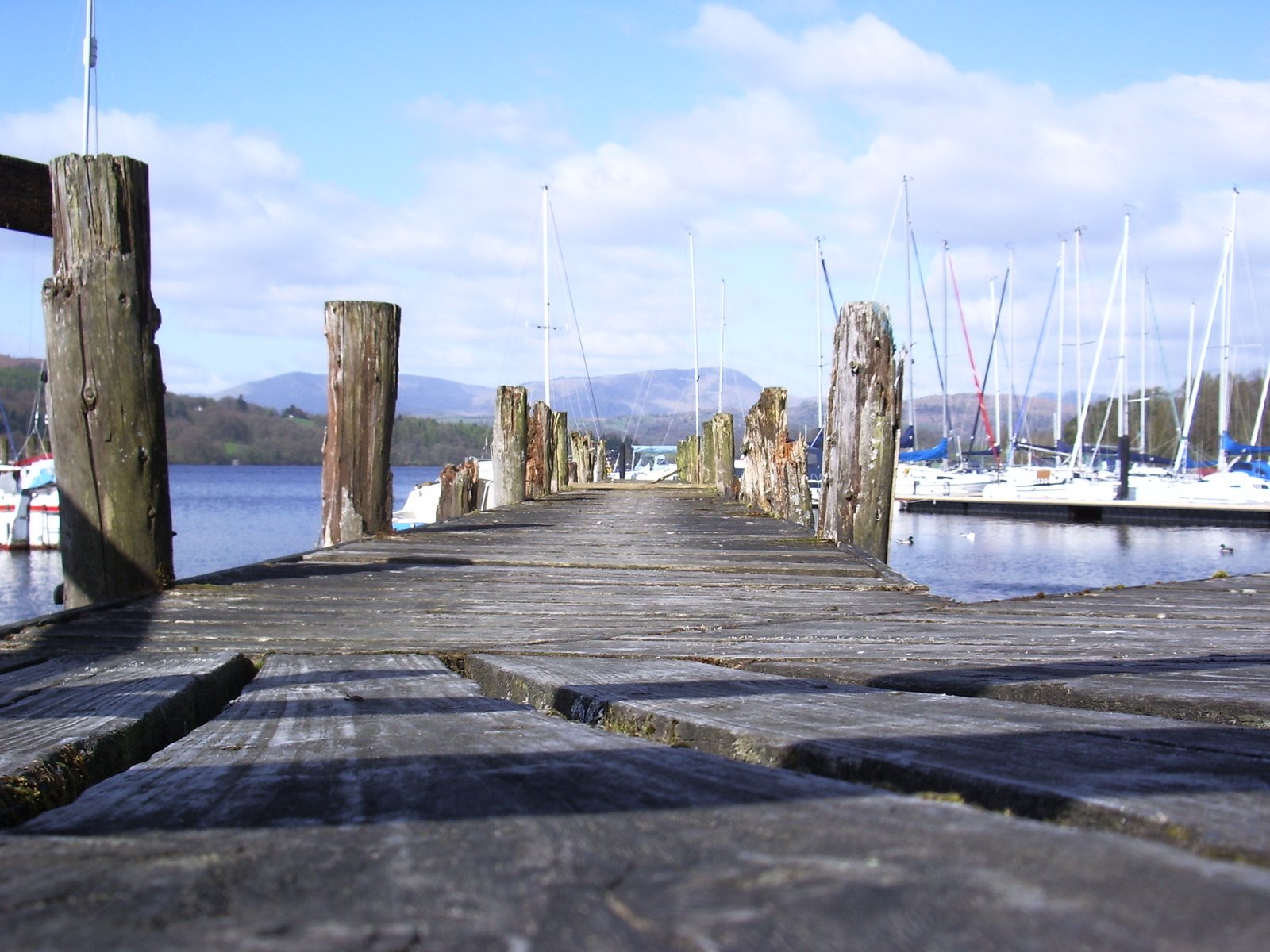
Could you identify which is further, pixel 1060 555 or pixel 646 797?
pixel 1060 555

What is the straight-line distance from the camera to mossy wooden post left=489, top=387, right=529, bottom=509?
1462 centimetres

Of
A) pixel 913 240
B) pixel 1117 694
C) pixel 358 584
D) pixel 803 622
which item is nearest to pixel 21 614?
pixel 358 584

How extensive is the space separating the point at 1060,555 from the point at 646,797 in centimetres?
3150

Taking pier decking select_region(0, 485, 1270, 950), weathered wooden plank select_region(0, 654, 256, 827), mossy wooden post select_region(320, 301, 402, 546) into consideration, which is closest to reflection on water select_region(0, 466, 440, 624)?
mossy wooden post select_region(320, 301, 402, 546)

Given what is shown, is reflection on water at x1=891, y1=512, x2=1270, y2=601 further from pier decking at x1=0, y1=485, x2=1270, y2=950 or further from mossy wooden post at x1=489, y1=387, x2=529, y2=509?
pier decking at x1=0, y1=485, x2=1270, y2=950

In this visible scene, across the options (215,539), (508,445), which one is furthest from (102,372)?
(215,539)

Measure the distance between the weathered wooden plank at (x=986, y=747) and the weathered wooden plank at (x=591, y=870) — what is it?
120 millimetres

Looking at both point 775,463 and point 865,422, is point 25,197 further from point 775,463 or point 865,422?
point 775,463

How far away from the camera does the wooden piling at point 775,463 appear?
13.9 m

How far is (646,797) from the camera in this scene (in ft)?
3.61

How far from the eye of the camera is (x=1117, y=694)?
2.20 metres

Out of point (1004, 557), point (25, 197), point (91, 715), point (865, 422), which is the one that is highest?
point (25, 197)

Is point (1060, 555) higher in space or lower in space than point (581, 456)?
lower

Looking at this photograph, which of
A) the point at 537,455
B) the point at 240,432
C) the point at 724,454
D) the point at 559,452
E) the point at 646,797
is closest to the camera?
the point at 646,797
